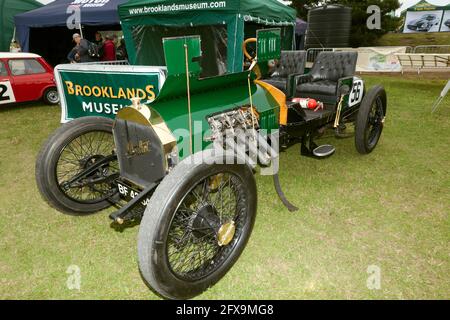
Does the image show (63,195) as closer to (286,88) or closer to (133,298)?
(133,298)

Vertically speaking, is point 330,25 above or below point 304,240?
above

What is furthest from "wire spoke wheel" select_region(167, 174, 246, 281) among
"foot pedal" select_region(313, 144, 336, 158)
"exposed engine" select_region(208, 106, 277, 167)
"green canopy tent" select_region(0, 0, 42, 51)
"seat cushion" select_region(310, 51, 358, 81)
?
"green canopy tent" select_region(0, 0, 42, 51)

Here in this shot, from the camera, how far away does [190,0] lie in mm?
7125

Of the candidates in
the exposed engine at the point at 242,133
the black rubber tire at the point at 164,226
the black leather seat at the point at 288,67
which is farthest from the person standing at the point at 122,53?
the black rubber tire at the point at 164,226

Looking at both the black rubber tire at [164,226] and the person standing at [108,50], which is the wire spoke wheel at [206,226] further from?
the person standing at [108,50]

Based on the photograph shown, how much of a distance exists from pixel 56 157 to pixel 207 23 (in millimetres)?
5383

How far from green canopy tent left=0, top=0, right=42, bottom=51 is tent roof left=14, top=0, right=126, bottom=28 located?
903mm

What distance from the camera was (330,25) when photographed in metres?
17.2

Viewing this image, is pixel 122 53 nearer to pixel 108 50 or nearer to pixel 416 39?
pixel 108 50

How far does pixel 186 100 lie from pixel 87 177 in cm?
119

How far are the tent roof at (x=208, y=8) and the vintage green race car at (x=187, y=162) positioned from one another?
163 inches

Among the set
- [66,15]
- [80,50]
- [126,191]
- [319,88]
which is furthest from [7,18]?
[126,191]

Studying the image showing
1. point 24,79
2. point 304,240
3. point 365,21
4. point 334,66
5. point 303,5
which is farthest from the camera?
point 303,5

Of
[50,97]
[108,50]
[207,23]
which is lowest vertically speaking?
[50,97]
